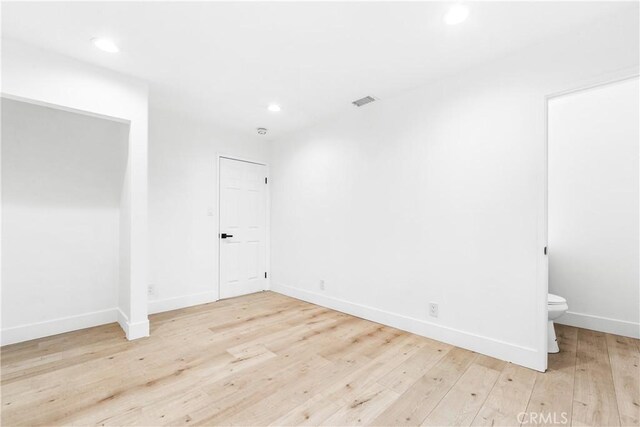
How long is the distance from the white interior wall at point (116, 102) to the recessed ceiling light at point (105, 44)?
14.7 inches

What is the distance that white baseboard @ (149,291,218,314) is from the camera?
3615 millimetres

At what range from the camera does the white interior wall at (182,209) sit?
367 cm

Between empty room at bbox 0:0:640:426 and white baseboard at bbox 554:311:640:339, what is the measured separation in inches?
1.2

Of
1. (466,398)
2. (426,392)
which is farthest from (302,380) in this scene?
(466,398)

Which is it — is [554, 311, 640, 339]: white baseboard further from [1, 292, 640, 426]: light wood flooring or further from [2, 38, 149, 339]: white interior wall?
[2, 38, 149, 339]: white interior wall

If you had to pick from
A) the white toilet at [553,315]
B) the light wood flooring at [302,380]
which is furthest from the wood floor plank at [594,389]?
the white toilet at [553,315]

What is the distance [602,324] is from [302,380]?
10.5ft

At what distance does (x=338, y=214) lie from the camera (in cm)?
379

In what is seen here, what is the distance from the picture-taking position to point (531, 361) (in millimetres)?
2234

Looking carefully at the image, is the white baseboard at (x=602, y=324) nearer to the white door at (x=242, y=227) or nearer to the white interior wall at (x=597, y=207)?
the white interior wall at (x=597, y=207)

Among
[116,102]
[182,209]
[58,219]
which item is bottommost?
[58,219]

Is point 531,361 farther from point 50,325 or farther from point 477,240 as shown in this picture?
point 50,325

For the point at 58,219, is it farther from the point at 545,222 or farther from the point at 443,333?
the point at 545,222

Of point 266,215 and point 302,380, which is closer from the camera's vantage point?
point 302,380
